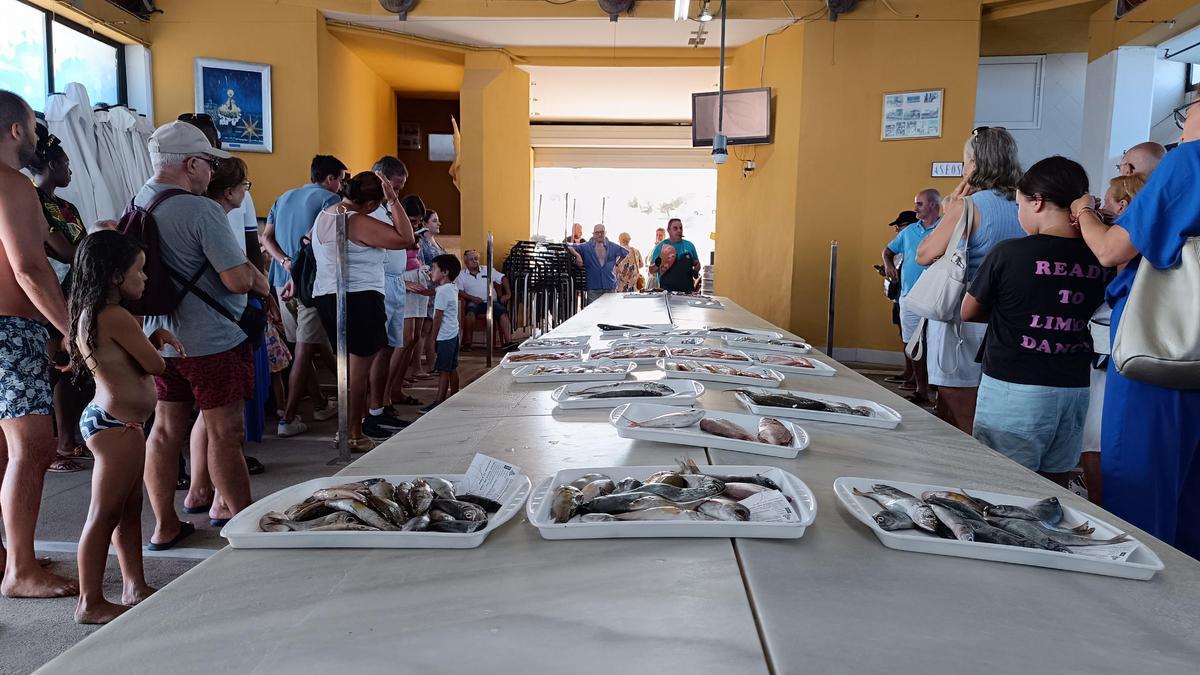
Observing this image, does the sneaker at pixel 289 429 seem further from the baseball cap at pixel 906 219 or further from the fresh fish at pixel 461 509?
the baseball cap at pixel 906 219

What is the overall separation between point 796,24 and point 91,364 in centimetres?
751

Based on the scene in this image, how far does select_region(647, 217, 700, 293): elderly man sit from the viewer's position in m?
6.89

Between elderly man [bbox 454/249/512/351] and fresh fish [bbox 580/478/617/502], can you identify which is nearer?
fresh fish [bbox 580/478/617/502]

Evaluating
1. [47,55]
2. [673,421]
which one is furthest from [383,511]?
[47,55]

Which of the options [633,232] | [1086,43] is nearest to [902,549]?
[1086,43]

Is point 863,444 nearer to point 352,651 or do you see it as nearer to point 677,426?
point 677,426

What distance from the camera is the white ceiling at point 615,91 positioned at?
9.96 meters

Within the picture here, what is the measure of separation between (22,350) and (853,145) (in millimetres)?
7303

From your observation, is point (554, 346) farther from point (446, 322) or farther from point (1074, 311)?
point (446, 322)

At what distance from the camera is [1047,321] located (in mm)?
1981

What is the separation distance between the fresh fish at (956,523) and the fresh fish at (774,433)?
0.40 meters

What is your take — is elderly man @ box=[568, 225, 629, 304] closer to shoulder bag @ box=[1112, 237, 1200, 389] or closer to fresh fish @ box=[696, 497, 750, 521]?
shoulder bag @ box=[1112, 237, 1200, 389]

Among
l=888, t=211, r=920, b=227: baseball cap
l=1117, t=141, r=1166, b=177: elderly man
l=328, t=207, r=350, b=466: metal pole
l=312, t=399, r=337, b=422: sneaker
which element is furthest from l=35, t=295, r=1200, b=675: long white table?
l=888, t=211, r=920, b=227: baseball cap

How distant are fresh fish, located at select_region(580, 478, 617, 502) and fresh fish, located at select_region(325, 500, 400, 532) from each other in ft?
0.83
